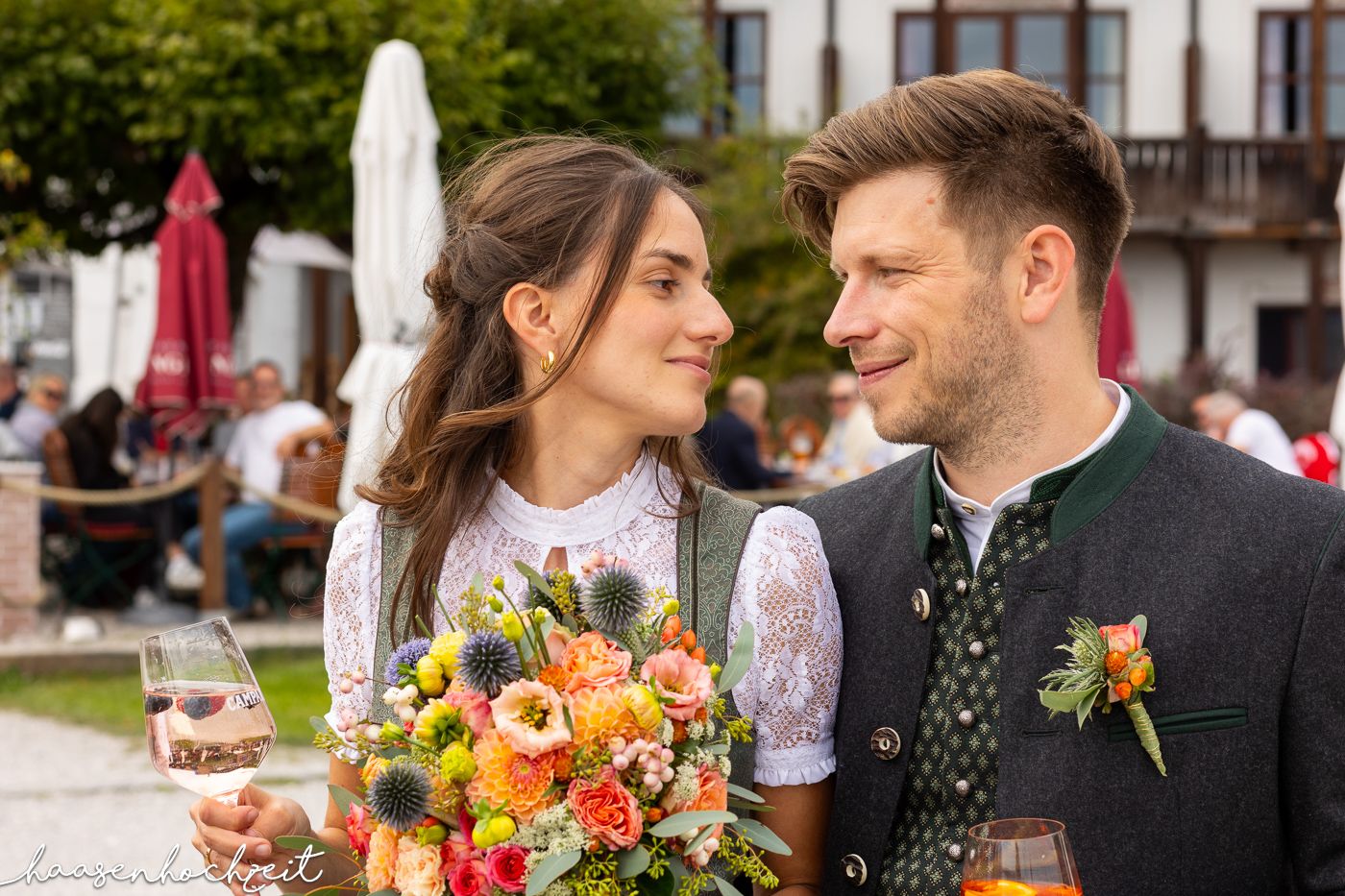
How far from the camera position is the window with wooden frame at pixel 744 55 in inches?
866

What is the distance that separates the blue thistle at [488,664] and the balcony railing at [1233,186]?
2041 centimetres

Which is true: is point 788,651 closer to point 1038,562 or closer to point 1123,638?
point 1038,562

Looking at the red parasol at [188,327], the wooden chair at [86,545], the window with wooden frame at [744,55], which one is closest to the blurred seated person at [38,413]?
the wooden chair at [86,545]

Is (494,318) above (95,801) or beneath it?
above

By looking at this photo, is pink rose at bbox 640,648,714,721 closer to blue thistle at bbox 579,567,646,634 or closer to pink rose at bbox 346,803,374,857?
blue thistle at bbox 579,567,646,634

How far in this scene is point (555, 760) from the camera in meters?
1.80

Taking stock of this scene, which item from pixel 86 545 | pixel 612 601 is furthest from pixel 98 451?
pixel 612 601

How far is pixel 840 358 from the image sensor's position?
19.1m

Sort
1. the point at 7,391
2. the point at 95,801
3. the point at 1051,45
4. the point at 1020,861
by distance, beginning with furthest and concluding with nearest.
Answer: the point at 1051,45 → the point at 7,391 → the point at 95,801 → the point at 1020,861

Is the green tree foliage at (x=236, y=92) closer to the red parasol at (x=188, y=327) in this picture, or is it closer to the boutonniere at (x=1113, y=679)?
the red parasol at (x=188, y=327)

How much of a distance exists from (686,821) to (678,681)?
6.8 inches

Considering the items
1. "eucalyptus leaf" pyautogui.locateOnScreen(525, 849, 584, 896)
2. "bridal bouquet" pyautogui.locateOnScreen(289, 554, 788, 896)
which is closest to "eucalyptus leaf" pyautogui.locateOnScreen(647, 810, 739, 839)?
"bridal bouquet" pyautogui.locateOnScreen(289, 554, 788, 896)

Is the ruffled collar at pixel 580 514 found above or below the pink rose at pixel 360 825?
above

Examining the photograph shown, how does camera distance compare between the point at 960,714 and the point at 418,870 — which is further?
the point at 960,714
